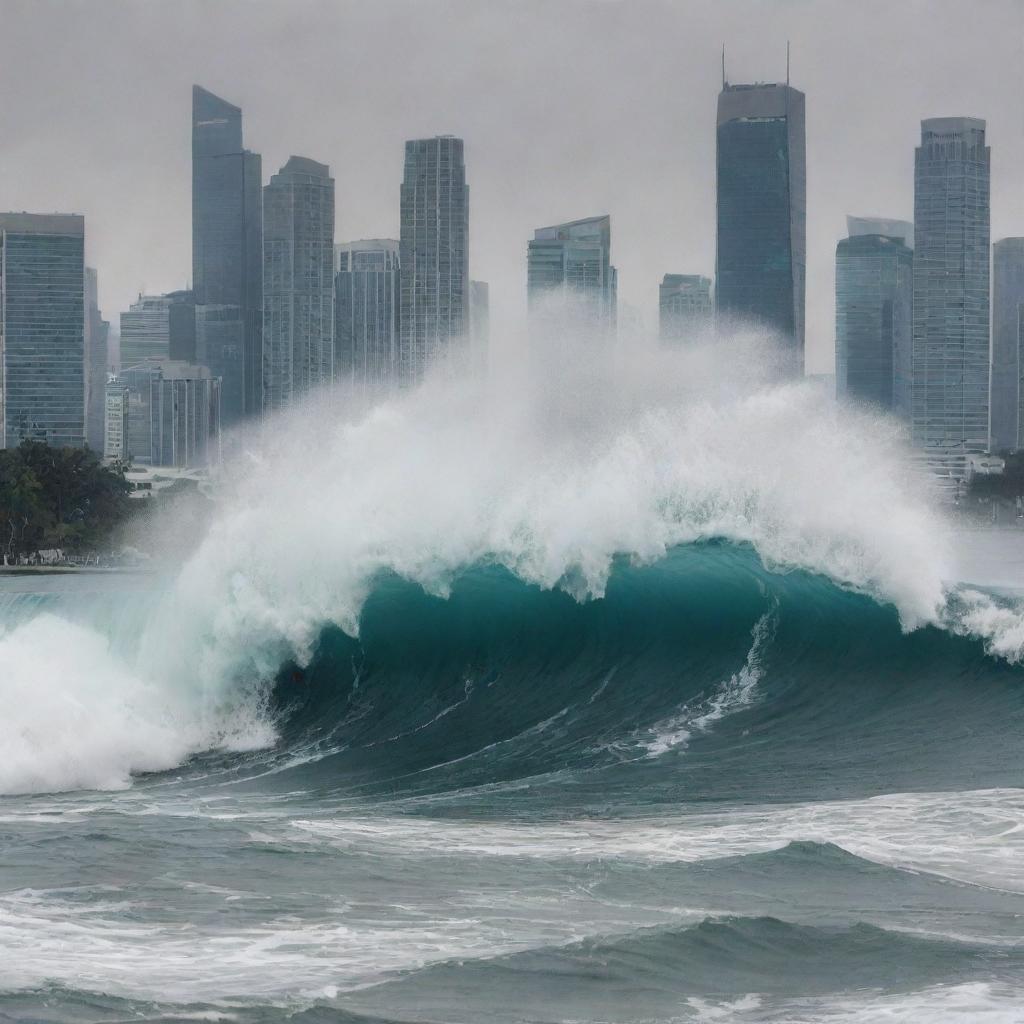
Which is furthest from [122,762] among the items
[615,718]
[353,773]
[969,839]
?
[969,839]

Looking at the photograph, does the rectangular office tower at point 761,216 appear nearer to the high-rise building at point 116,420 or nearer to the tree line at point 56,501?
the high-rise building at point 116,420

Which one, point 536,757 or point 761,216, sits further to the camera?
point 761,216

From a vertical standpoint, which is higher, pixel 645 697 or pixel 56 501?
pixel 56 501

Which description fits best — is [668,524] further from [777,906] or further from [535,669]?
[777,906]

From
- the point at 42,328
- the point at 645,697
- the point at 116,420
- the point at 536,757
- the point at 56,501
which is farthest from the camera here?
the point at 116,420

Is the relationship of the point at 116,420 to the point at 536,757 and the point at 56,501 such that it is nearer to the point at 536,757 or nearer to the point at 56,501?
the point at 56,501

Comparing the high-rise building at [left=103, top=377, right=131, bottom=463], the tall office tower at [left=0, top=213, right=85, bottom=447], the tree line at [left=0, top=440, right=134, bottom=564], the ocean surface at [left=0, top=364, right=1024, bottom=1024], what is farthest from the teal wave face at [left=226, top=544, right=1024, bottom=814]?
the high-rise building at [left=103, top=377, right=131, bottom=463]

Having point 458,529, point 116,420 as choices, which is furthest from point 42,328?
point 458,529

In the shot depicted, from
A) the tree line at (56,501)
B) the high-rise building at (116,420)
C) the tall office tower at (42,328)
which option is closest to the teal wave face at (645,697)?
the tree line at (56,501)
